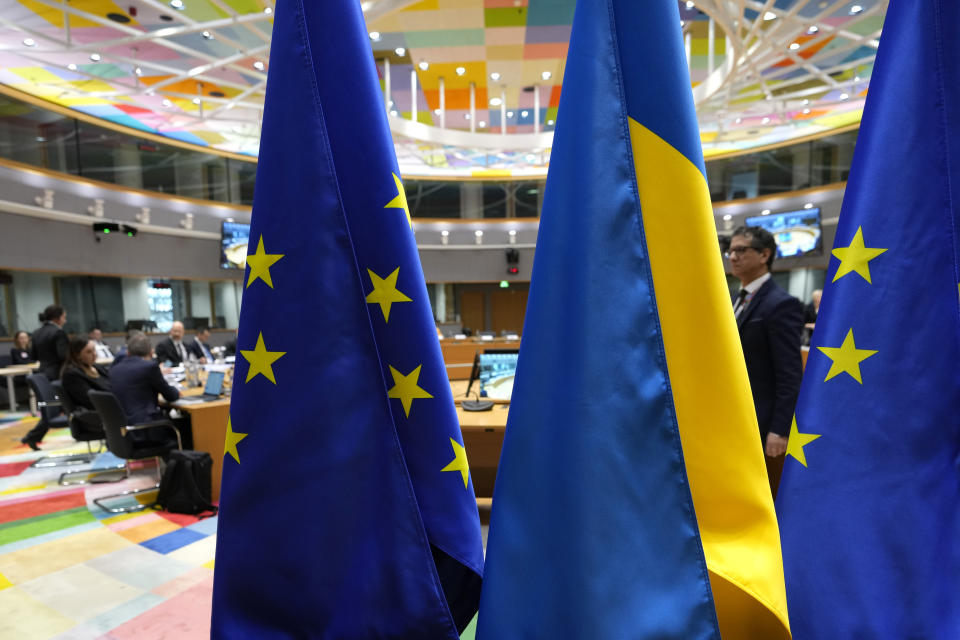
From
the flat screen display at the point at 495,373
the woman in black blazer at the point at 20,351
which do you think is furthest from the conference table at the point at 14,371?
the flat screen display at the point at 495,373

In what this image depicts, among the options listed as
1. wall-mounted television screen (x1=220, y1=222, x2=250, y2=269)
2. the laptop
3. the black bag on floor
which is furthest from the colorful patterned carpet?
wall-mounted television screen (x1=220, y1=222, x2=250, y2=269)

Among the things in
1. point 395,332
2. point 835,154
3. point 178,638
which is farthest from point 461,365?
point 835,154

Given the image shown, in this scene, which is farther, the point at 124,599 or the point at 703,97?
the point at 703,97

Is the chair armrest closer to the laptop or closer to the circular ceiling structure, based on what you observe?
the laptop

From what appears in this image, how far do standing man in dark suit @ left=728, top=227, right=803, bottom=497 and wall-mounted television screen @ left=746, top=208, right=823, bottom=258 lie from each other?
39.1ft

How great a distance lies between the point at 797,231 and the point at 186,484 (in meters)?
14.7

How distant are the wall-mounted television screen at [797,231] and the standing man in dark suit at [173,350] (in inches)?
523

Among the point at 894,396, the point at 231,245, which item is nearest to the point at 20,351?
the point at 231,245

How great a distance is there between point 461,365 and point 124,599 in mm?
6891

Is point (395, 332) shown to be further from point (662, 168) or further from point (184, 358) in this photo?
point (184, 358)

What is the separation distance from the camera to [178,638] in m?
2.31

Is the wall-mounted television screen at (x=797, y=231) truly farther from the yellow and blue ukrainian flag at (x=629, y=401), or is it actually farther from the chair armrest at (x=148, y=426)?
the yellow and blue ukrainian flag at (x=629, y=401)

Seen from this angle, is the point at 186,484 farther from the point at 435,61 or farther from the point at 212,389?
the point at 435,61

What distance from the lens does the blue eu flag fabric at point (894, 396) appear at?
714 mm
